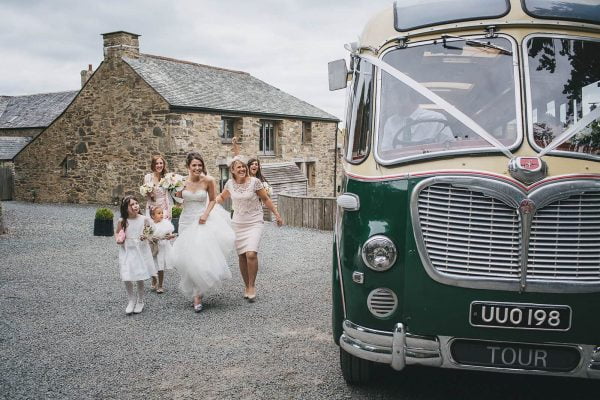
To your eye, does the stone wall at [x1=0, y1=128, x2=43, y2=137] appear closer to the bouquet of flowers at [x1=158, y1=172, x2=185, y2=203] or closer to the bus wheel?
the bouquet of flowers at [x1=158, y1=172, x2=185, y2=203]

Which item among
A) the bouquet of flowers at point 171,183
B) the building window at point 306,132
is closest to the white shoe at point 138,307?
the bouquet of flowers at point 171,183

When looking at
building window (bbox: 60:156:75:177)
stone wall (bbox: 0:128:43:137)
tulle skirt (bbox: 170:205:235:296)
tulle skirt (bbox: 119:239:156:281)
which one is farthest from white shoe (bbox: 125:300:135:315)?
stone wall (bbox: 0:128:43:137)

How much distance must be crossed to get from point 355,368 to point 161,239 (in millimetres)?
4057

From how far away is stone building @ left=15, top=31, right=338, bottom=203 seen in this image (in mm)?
22172

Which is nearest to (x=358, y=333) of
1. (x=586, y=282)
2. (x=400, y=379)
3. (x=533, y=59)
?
(x=400, y=379)

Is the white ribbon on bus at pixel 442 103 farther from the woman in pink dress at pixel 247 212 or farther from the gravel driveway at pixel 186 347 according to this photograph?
the woman in pink dress at pixel 247 212

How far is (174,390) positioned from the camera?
171 inches

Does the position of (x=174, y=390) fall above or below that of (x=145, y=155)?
below

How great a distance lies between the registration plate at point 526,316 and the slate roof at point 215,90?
63.6ft

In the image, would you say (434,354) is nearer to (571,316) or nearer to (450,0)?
(571,316)

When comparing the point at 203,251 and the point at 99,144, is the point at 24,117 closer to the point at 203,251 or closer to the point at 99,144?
the point at 99,144

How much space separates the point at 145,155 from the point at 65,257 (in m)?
12.4

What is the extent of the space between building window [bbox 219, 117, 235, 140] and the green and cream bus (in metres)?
20.2

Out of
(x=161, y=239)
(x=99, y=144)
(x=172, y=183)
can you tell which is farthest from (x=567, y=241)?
(x=99, y=144)
